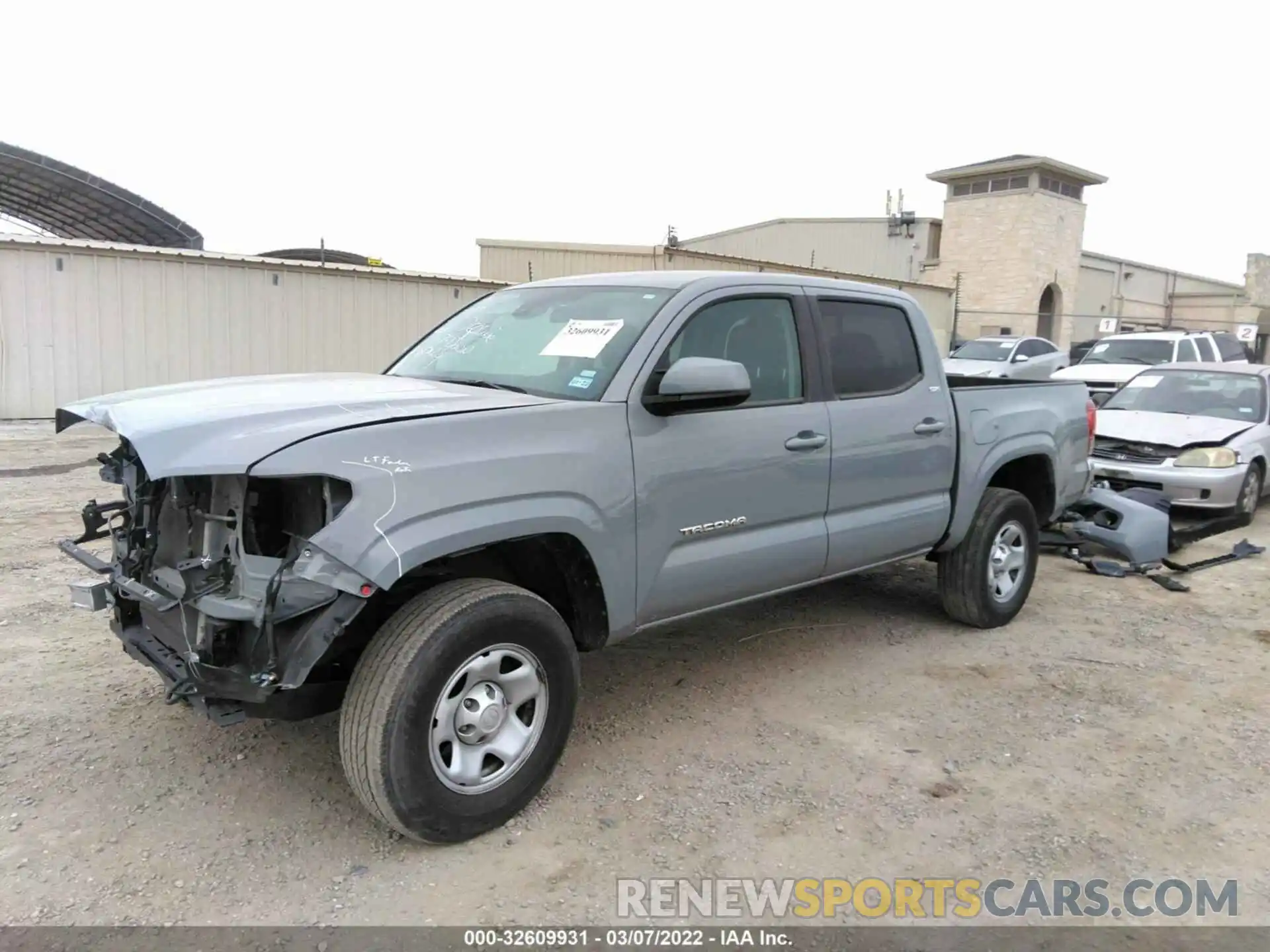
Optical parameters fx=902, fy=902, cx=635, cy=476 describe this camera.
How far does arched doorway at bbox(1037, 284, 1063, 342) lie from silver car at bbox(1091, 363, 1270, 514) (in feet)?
81.3

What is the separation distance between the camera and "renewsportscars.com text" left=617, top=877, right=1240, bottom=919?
109 inches

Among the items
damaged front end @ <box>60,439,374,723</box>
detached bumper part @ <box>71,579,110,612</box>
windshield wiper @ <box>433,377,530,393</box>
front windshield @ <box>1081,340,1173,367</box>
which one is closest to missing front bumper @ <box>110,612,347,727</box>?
damaged front end @ <box>60,439,374,723</box>

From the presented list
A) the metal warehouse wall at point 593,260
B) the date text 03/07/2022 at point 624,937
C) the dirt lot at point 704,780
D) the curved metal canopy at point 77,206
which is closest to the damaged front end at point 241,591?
the dirt lot at point 704,780

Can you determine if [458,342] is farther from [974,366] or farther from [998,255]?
[998,255]

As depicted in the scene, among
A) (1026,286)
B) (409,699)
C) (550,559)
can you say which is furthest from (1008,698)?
(1026,286)

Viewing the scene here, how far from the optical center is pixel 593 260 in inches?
823

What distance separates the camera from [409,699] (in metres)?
2.74

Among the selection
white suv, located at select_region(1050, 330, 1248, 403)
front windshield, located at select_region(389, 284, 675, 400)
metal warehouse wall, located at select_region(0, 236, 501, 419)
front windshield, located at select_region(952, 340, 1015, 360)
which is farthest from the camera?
front windshield, located at select_region(952, 340, 1015, 360)

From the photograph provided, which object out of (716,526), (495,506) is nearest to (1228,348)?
(716,526)

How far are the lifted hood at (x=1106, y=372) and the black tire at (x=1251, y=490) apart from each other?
21.8 feet

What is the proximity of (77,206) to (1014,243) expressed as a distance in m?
29.5

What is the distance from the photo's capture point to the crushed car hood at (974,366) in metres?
18.7

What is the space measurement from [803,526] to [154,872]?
2769mm

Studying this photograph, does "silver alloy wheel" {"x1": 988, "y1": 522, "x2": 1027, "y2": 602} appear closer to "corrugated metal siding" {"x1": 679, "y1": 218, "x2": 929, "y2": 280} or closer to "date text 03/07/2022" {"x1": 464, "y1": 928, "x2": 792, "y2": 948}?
"date text 03/07/2022" {"x1": 464, "y1": 928, "x2": 792, "y2": 948}
